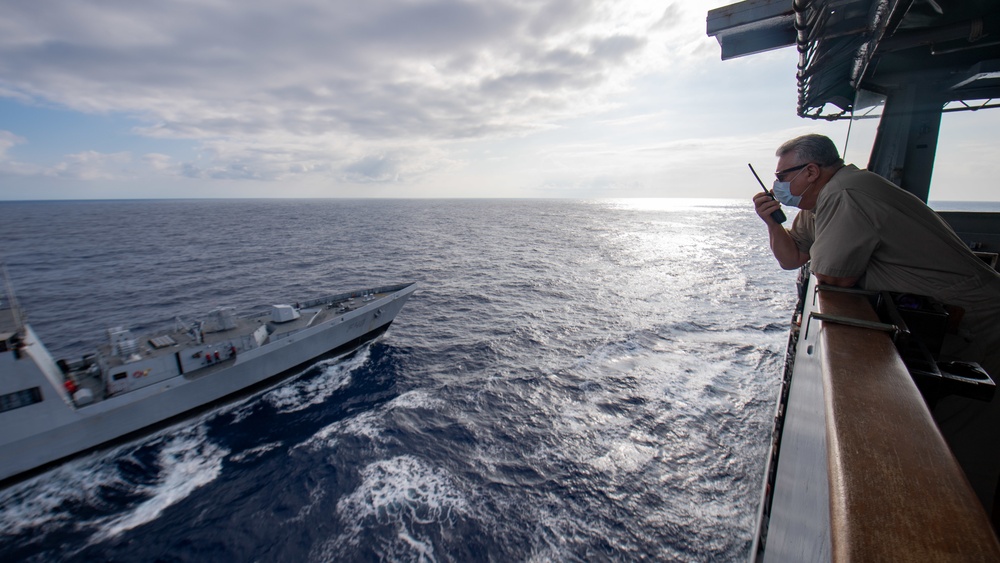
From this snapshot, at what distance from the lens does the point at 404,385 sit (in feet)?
67.6

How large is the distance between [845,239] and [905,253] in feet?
1.60

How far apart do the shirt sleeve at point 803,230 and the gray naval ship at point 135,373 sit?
22.5 meters

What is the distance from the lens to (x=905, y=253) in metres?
3.22

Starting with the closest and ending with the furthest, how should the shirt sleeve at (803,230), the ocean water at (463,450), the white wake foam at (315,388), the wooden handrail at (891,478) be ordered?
the wooden handrail at (891,478)
the shirt sleeve at (803,230)
the ocean water at (463,450)
the white wake foam at (315,388)

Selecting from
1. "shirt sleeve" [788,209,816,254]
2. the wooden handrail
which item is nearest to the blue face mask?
"shirt sleeve" [788,209,816,254]

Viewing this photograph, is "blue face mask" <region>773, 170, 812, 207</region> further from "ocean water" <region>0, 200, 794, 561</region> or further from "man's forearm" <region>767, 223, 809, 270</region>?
"ocean water" <region>0, 200, 794, 561</region>

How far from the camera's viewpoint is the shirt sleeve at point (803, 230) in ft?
15.0

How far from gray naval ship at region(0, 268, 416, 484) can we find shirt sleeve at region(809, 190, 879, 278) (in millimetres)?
22871

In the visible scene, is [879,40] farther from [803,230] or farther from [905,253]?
[905,253]

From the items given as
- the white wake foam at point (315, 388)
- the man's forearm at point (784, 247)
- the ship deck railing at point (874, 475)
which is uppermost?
the man's forearm at point (784, 247)

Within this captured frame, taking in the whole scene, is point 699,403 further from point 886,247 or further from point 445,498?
point 886,247

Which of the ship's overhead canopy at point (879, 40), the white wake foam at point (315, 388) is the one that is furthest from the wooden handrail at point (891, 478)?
the white wake foam at point (315, 388)

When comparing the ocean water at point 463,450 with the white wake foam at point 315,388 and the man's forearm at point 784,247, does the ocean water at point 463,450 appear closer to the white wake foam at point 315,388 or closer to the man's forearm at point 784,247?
the white wake foam at point 315,388

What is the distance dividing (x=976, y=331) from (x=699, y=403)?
1597 cm
